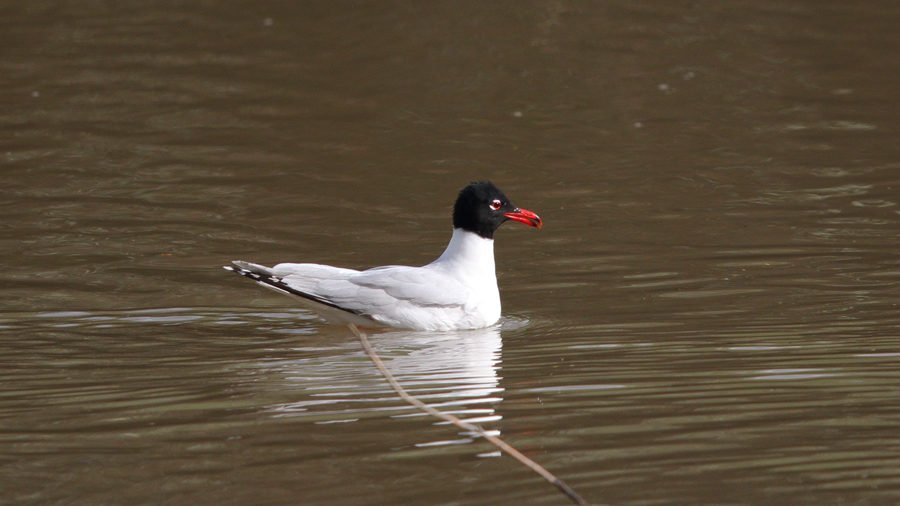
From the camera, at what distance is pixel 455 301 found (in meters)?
7.59

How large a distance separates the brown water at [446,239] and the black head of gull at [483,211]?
1.97ft

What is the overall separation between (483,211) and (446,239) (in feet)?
6.23

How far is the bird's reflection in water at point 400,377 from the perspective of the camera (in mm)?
5262

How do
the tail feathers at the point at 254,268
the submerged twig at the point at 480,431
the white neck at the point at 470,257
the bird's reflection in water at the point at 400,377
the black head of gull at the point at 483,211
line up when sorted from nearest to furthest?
the submerged twig at the point at 480,431 → the bird's reflection in water at the point at 400,377 → the tail feathers at the point at 254,268 → the white neck at the point at 470,257 → the black head of gull at the point at 483,211

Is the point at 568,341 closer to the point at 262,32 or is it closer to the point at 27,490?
the point at 27,490

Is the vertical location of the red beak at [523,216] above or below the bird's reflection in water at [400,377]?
above

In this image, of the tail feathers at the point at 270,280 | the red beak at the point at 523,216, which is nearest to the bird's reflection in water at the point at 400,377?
the tail feathers at the point at 270,280

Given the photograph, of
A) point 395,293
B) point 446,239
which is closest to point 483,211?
point 395,293

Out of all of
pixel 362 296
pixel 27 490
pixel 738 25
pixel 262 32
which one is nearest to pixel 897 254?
pixel 362 296

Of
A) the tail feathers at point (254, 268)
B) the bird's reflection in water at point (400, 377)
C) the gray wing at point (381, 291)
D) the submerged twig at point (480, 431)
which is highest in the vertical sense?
the tail feathers at point (254, 268)

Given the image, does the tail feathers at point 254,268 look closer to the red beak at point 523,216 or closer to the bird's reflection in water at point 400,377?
the bird's reflection in water at point 400,377

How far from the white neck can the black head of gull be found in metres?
0.05

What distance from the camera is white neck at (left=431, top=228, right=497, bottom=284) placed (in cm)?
777

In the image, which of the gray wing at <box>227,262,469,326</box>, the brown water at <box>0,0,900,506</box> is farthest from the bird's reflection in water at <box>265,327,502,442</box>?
the gray wing at <box>227,262,469,326</box>
